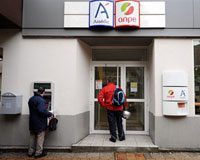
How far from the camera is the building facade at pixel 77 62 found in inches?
173

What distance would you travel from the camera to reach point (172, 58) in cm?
452

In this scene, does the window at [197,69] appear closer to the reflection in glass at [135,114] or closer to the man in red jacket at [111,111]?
the reflection in glass at [135,114]

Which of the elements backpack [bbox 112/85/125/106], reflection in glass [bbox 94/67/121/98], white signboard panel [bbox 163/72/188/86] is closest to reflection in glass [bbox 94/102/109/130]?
reflection in glass [bbox 94/67/121/98]

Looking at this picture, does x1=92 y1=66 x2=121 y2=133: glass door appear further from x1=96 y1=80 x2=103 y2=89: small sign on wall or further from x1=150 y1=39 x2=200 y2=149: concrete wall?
x1=150 y1=39 x2=200 y2=149: concrete wall

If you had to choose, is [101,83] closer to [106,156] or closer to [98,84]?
[98,84]


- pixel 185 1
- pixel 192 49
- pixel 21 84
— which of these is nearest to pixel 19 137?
pixel 21 84

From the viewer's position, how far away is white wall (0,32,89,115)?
14.9 feet

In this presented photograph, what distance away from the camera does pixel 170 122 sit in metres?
4.41

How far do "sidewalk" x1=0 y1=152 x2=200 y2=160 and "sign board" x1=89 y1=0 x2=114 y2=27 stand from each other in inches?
133

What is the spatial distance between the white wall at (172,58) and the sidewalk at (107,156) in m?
1.26

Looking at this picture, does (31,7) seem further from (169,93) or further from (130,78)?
(169,93)

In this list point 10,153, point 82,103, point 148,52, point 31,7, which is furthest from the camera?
point 148,52

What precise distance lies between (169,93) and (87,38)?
271 centimetres

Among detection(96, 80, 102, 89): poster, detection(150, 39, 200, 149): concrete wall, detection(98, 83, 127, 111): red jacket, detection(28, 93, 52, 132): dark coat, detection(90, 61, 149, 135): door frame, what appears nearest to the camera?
detection(28, 93, 52, 132): dark coat
